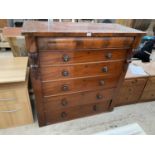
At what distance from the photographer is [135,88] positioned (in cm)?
173

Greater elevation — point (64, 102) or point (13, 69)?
point (13, 69)

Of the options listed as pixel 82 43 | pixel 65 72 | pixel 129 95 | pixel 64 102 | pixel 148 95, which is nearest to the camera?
pixel 82 43

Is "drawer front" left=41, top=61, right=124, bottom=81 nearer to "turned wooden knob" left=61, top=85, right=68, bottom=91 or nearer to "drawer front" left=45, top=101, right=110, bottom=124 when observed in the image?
"turned wooden knob" left=61, top=85, right=68, bottom=91

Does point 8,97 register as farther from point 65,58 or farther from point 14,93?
point 65,58

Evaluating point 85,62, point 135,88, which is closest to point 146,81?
point 135,88

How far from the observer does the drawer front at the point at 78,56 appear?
1.02 metres

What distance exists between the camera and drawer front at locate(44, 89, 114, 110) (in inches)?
51.8

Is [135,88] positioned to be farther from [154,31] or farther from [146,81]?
[154,31]

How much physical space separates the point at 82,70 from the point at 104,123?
0.81m

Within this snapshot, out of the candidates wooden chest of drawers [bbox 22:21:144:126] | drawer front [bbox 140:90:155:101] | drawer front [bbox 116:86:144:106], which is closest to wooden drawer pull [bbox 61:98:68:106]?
wooden chest of drawers [bbox 22:21:144:126]

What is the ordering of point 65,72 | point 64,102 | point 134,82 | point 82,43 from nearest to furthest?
point 82,43 → point 65,72 → point 64,102 → point 134,82

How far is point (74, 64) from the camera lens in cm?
113

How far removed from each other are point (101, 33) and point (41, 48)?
1.58 ft

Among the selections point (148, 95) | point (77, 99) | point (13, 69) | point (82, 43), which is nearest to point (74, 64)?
point (82, 43)
